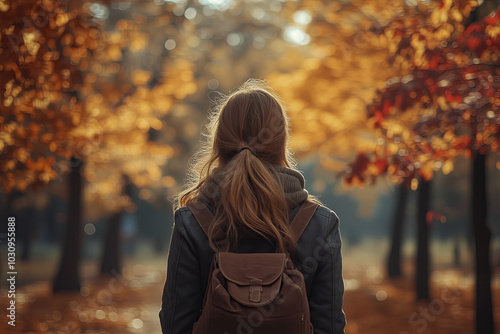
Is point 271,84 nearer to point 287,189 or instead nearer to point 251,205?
point 287,189

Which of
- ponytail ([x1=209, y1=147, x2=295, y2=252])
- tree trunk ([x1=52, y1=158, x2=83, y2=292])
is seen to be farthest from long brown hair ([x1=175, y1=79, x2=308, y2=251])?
tree trunk ([x1=52, y1=158, x2=83, y2=292])

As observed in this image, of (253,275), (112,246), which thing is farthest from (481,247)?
(112,246)

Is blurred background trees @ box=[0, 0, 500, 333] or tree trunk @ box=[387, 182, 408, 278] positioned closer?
blurred background trees @ box=[0, 0, 500, 333]

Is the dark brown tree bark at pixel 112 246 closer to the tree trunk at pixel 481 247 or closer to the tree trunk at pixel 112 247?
the tree trunk at pixel 112 247

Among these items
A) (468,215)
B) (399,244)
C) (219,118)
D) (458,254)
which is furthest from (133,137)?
(458,254)

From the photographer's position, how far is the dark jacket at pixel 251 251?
7.50 ft

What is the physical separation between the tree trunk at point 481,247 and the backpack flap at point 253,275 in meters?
5.90

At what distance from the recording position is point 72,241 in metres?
13.4

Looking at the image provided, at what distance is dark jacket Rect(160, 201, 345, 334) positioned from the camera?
7.50 feet

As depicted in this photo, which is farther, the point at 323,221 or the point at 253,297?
the point at 323,221

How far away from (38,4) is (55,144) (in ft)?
5.95

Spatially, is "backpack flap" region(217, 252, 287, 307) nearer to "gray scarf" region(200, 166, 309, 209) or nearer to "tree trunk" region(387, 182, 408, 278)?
"gray scarf" region(200, 166, 309, 209)

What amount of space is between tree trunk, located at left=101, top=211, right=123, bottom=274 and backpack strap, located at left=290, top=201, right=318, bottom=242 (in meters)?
16.7

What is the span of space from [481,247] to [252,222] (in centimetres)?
605
